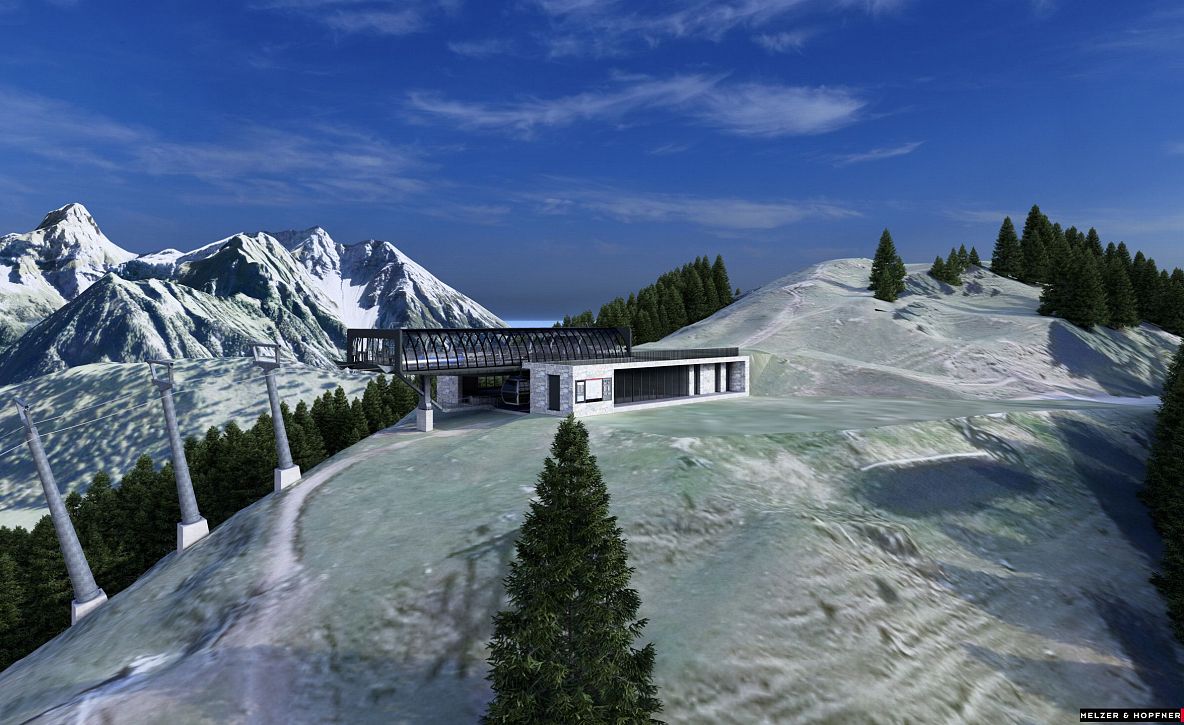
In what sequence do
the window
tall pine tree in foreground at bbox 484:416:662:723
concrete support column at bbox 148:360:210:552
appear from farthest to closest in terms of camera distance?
the window < concrete support column at bbox 148:360:210:552 < tall pine tree in foreground at bbox 484:416:662:723

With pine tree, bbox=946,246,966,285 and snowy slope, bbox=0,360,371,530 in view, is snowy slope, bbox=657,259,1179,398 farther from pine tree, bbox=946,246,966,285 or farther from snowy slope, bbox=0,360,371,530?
snowy slope, bbox=0,360,371,530

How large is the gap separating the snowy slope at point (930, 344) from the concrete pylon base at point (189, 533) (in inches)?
2436

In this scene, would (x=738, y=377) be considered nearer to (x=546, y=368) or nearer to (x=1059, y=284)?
(x=546, y=368)

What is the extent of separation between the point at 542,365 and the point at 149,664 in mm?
35729

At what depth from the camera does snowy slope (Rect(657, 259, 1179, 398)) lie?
8294 centimetres

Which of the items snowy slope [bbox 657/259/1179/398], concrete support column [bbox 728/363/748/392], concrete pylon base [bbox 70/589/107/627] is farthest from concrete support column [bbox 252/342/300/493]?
snowy slope [bbox 657/259/1179/398]

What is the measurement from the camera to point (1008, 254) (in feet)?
487

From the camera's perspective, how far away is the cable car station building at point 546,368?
52.5m

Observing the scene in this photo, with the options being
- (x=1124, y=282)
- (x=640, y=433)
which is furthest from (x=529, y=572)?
(x=1124, y=282)

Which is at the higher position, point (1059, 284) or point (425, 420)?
point (1059, 284)

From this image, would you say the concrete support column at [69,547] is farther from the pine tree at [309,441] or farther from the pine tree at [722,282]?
the pine tree at [722,282]

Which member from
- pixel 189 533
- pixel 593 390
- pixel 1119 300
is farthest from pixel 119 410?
pixel 1119 300

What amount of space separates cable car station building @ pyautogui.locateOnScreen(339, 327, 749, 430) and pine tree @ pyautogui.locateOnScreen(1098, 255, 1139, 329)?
258ft

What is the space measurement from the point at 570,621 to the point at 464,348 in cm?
4089
